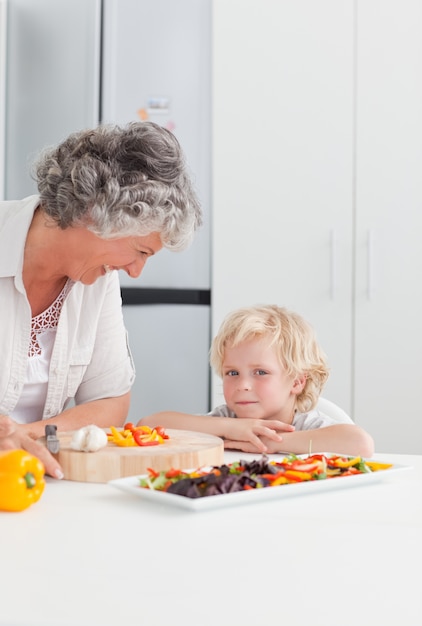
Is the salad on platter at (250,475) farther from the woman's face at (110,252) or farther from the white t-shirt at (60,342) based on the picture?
the white t-shirt at (60,342)

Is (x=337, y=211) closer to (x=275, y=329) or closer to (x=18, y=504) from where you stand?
(x=275, y=329)

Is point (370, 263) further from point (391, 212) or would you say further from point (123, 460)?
point (123, 460)

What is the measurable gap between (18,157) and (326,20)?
1.35 metres

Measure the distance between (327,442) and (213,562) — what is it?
79cm

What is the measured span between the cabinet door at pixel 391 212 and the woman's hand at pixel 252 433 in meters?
1.51

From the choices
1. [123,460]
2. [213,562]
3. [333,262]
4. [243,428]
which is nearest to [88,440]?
[123,460]

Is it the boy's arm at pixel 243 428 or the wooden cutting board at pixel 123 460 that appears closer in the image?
the wooden cutting board at pixel 123 460

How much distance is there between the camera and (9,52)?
11.4ft

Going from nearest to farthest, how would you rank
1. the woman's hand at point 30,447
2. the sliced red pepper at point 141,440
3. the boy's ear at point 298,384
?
1. the woman's hand at point 30,447
2. the sliced red pepper at point 141,440
3. the boy's ear at point 298,384

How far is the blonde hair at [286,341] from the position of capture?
2027 millimetres

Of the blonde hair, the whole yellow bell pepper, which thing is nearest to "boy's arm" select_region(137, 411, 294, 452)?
the blonde hair

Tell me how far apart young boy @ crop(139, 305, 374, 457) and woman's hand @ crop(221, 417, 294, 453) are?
1 centimetres

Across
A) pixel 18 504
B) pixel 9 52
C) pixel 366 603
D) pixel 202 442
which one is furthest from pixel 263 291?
pixel 366 603

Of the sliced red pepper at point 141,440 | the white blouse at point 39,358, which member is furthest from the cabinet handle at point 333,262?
the sliced red pepper at point 141,440
